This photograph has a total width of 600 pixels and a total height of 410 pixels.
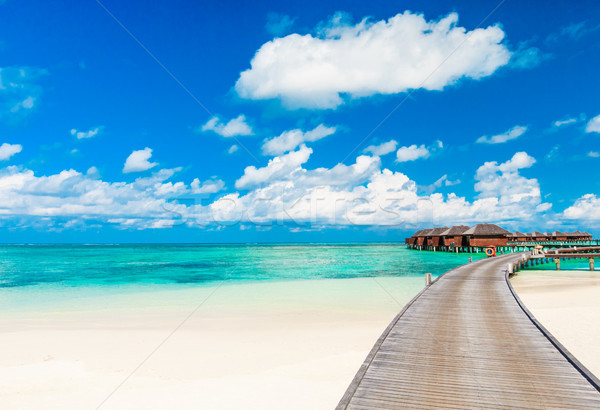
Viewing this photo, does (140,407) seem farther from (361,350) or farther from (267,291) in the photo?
(267,291)

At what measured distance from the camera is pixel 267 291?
2188 cm

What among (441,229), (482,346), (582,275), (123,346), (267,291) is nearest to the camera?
(482,346)

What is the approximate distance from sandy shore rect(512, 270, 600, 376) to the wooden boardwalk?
116 cm

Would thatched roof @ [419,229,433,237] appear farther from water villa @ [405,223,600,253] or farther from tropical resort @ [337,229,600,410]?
tropical resort @ [337,229,600,410]

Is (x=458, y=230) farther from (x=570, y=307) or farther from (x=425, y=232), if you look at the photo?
(x=570, y=307)

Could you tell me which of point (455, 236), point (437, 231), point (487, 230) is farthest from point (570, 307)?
point (437, 231)

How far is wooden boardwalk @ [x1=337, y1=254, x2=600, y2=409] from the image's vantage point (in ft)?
16.7

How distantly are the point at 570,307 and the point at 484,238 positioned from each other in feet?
136

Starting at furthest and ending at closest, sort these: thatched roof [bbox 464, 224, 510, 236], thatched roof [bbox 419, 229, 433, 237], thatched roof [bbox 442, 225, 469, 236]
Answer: thatched roof [bbox 419, 229, 433, 237]
thatched roof [bbox 442, 225, 469, 236]
thatched roof [bbox 464, 224, 510, 236]

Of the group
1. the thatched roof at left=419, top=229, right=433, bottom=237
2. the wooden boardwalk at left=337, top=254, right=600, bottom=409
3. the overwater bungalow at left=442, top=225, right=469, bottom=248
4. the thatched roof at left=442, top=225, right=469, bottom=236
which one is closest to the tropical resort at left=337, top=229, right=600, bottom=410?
the wooden boardwalk at left=337, top=254, right=600, bottom=409

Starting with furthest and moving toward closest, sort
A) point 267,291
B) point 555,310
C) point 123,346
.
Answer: point 267,291, point 555,310, point 123,346

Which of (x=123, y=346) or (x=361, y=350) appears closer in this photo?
(x=361, y=350)

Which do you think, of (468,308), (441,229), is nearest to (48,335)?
(468,308)

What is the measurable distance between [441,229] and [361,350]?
A: 66.2 m
